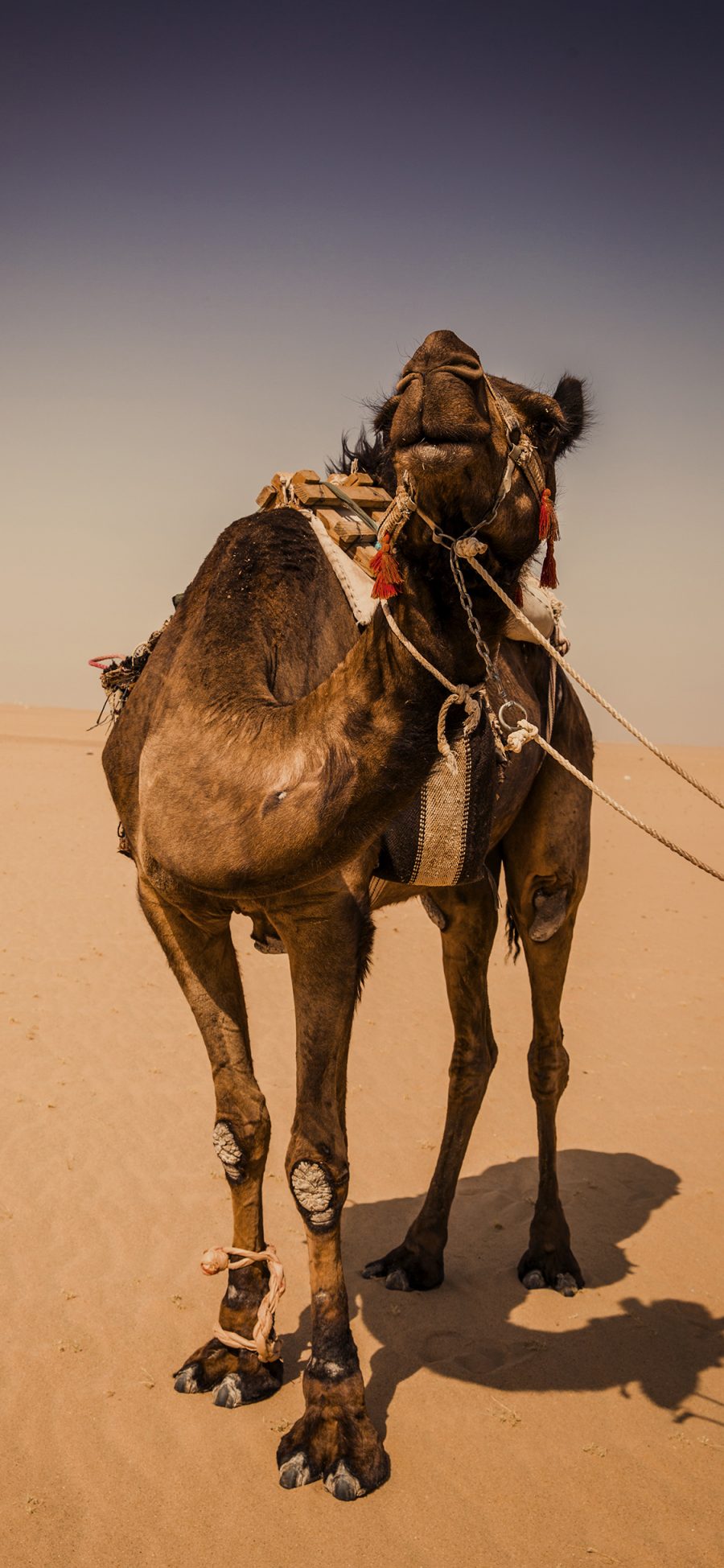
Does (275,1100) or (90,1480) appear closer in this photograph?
(90,1480)

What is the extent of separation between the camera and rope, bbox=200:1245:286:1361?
412 cm

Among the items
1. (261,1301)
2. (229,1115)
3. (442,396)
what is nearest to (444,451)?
(442,396)

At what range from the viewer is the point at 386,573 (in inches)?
100.0

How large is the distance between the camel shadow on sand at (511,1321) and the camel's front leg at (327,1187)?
1.43 feet

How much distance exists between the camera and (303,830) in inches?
107

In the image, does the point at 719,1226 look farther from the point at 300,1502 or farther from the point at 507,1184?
the point at 300,1502

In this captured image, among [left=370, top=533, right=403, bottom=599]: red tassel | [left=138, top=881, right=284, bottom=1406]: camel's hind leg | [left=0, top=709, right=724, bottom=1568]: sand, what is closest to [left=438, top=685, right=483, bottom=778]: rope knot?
[left=370, top=533, right=403, bottom=599]: red tassel

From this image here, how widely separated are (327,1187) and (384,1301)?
1782mm

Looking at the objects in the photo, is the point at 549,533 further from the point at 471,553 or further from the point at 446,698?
the point at 446,698

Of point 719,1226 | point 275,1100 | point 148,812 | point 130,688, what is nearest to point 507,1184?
point 719,1226

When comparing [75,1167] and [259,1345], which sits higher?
[259,1345]

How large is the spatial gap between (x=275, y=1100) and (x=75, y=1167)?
1979 millimetres

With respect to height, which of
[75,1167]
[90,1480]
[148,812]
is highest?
[148,812]

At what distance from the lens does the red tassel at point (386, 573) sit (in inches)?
100.0
